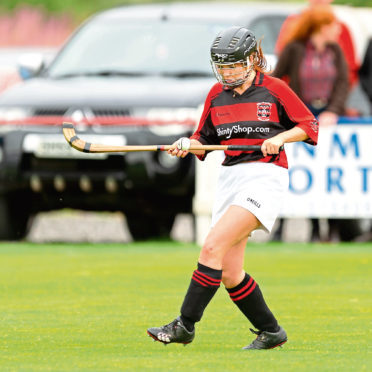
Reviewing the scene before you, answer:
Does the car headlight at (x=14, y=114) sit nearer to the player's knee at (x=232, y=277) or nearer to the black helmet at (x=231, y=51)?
the black helmet at (x=231, y=51)

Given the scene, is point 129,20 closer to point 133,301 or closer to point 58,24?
point 133,301

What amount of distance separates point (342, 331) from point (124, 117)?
575 centimetres

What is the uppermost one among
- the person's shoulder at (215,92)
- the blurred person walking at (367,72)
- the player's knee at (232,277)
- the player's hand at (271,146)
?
the person's shoulder at (215,92)

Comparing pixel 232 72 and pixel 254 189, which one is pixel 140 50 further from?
pixel 254 189

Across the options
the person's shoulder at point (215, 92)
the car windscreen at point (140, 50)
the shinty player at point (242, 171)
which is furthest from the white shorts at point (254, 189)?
the car windscreen at point (140, 50)

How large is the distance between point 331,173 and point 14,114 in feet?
9.93

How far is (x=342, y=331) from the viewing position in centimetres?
814

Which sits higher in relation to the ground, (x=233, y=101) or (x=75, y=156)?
(x=233, y=101)

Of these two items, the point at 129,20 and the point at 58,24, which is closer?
the point at 129,20

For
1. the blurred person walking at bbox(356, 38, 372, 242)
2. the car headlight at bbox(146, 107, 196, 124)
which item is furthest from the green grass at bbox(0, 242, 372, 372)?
the blurred person walking at bbox(356, 38, 372, 242)

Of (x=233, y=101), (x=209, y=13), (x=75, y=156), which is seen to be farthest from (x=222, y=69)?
(x=209, y=13)

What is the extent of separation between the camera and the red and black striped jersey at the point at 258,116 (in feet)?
24.6

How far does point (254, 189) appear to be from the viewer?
7.35 meters

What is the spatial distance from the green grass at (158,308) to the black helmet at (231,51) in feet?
4.60
